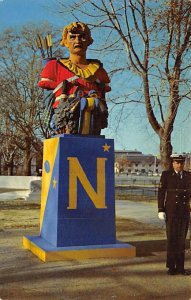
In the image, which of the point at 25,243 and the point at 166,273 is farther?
the point at 25,243

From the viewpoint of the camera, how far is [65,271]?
4.66m

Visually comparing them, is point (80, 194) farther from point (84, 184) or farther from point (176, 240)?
point (176, 240)

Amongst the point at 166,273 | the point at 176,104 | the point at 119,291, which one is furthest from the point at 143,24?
the point at 119,291

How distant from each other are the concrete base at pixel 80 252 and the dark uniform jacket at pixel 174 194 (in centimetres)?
116

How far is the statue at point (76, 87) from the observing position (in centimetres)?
549

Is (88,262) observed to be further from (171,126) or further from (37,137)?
(37,137)

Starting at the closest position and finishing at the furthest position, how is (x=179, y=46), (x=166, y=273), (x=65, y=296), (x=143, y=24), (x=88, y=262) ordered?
(x=65, y=296) → (x=166, y=273) → (x=88, y=262) → (x=179, y=46) → (x=143, y=24)

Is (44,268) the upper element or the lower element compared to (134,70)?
lower

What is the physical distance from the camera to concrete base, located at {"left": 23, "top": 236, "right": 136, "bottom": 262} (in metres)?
5.11

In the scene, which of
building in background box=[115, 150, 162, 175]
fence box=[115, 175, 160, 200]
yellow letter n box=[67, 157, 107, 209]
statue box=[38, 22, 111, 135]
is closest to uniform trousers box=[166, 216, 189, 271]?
yellow letter n box=[67, 157, 107, 209]

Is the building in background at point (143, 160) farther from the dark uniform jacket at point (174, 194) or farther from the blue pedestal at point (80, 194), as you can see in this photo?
the dark uniform jacket at point (174, 194)

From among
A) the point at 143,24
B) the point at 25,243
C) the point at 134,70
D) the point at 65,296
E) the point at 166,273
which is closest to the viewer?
the point at 65,296

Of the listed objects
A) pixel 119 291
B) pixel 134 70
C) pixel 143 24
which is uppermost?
pixel 143 24

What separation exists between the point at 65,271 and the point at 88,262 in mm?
488
